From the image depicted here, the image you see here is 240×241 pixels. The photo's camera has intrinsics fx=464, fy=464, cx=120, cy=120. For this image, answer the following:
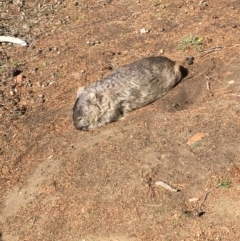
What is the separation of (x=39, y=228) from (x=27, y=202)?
548 mm

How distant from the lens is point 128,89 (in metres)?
7.45

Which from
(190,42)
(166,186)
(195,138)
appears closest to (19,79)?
(190,42)

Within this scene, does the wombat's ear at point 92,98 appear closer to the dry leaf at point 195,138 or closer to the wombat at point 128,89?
the wombat at point 128,89

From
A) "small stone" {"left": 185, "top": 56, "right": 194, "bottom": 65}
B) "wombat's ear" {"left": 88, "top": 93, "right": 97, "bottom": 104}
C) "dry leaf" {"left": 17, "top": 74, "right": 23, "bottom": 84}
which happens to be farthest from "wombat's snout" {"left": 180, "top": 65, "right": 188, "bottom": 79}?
"dry leaf" {"left": 17, "top": 74, "right": 23, "bottom": 84}

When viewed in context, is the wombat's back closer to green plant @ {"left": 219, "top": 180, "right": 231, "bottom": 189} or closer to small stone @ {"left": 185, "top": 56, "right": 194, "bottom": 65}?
small stone @ {"left": 185, "top": 56, "right": 194, "bottom": 65}

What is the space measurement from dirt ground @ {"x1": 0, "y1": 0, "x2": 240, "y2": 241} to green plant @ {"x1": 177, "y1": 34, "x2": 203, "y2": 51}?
102 millimetres

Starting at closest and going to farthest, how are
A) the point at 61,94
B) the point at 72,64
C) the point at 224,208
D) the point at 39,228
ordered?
the point at 224,208 → the point at 39,228 → the point at 61,94 → the point at 72,64

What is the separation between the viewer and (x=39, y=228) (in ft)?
18.0

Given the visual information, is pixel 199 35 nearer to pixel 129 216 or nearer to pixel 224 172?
pixel 224 172

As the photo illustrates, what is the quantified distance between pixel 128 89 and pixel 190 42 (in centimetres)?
164

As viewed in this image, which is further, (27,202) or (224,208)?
(27,202)

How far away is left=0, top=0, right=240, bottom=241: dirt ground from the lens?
526 cm

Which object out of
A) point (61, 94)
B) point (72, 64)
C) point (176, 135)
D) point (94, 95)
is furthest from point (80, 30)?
point (176, 135)

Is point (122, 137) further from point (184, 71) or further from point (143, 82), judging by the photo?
point (184, 71)
